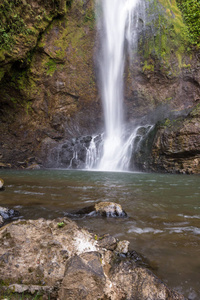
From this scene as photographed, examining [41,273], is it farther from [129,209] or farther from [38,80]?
[38,80]

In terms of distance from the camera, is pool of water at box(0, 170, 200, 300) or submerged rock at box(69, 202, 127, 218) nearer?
pool of water at box(0, 170, 200, 300)

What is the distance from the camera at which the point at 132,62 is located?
22.7 meters

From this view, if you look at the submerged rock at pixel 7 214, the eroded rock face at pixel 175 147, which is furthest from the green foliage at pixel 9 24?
the submerged rock at pixel 7 214

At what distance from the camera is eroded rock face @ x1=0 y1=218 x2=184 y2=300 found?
128 cm

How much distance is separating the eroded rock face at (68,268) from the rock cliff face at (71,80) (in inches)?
503

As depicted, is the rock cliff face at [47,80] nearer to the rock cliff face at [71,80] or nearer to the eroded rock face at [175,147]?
the rock cliff face at [71,80]

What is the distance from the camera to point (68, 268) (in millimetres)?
1412

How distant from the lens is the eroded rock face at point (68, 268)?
128 centimetres

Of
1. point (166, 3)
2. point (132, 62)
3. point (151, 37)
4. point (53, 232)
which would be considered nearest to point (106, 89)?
point (132, 62)

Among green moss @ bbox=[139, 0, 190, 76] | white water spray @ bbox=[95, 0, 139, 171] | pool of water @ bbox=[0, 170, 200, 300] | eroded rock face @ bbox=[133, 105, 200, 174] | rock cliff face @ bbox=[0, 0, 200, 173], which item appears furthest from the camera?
white water spray @ bbox=[95, 0, 139, 171]

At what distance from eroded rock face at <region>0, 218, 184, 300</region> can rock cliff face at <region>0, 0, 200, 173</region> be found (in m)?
12.8

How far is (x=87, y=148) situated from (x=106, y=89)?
929 cm

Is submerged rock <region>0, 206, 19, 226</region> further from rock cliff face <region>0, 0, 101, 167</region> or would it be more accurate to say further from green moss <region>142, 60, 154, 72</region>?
green moss <region>142, 60, 154, 72</region>

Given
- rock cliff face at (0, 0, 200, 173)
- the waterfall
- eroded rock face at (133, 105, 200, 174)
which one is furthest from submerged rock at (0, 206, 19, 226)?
the waterfall
